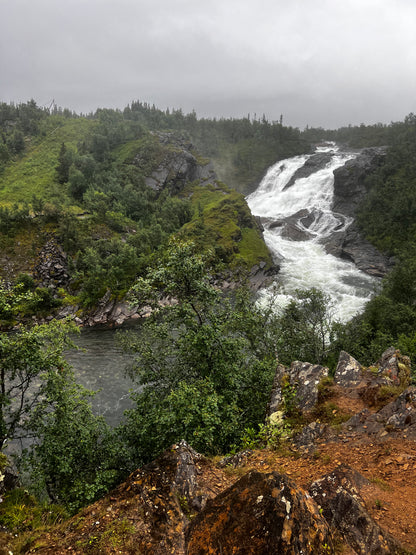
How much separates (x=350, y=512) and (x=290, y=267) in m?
68.5

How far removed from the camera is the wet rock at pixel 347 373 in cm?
1564

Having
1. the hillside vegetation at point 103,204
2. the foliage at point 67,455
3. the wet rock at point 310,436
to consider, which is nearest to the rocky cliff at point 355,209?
the hillside vegetation at point 103,204

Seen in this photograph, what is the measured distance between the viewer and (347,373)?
16203 millimetres

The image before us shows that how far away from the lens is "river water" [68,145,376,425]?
34.6 meters

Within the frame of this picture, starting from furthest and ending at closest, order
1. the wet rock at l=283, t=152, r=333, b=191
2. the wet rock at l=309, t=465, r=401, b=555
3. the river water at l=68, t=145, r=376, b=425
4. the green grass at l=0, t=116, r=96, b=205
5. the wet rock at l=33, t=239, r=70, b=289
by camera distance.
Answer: the wet rock at l=283, t=152, r=333, b=191
the green grass at l=0, t=116, r=96, b=205
the wet rock at l=33, t=239, r=70, b=289
the river water at l=68, t=145, r=376, b=425
the wet rock at l=309, t=465, r=401, b=555

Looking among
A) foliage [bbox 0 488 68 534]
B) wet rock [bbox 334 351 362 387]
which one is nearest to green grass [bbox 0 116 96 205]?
foliage [bbox 0 488 68 534]

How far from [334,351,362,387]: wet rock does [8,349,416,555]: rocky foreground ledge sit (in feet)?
4.27

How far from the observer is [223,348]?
15617 millimetres

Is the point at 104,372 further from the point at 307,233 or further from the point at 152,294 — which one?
the point at 307,233

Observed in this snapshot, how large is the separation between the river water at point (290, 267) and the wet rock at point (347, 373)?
791 inches

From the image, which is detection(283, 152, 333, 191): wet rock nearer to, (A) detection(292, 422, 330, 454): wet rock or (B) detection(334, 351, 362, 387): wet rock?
(B) detection(334, 351, 362, 387): wet rock

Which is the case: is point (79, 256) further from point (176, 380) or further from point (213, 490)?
point (213, 490)

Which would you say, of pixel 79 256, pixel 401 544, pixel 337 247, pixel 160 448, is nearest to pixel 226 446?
pixel 160 448

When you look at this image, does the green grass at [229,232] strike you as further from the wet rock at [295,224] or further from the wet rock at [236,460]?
the wet rock at [236,460]
